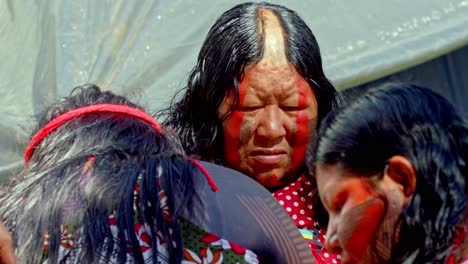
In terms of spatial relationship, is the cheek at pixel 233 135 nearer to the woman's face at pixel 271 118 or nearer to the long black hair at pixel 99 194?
the woman's face at pixel 271 118

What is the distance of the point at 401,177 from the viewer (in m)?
1.07

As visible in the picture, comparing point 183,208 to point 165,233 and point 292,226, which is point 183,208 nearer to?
point 165,233

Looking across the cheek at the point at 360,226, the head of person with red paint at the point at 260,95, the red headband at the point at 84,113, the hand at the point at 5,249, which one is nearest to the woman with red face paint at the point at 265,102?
the head of person with red paint at the point at 260,95

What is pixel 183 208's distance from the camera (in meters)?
1.17

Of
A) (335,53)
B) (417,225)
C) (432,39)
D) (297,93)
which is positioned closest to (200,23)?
(335,53)

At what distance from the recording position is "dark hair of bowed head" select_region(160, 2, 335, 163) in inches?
72.6

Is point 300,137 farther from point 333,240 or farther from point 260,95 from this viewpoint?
point 333,240

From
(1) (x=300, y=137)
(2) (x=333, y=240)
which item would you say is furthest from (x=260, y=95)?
(2) (x=333, y=240)

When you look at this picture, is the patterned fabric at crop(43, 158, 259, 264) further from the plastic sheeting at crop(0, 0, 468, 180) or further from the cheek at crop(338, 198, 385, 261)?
the plastic sheeting at crop(0, 0, 468, 180)

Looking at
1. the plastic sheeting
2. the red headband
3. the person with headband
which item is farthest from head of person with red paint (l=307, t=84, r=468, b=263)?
the plastic sheeting

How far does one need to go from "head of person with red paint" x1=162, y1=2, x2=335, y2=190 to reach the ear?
2.45 ft

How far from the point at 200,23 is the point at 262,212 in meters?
1.58

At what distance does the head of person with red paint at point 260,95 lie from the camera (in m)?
1.82

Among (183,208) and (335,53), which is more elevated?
(183,208)
